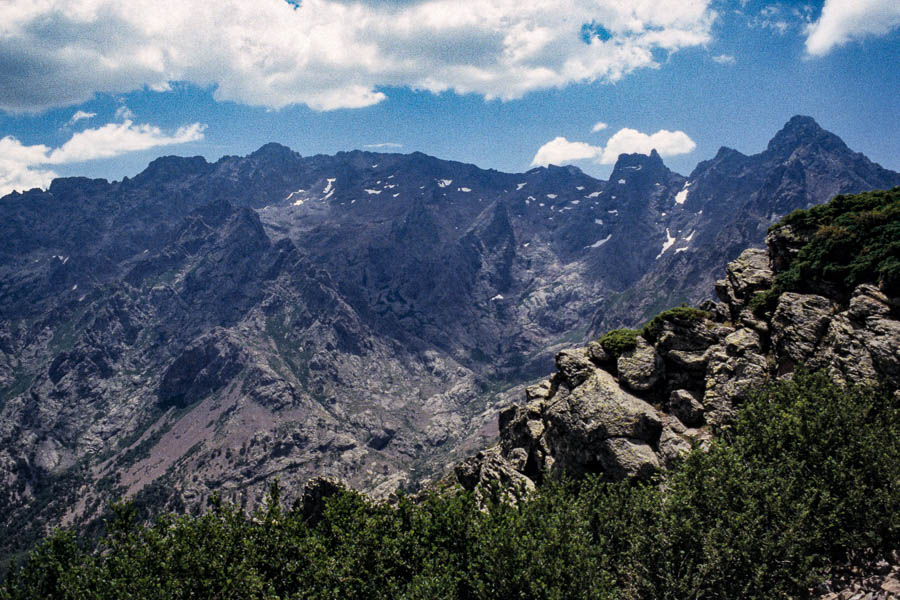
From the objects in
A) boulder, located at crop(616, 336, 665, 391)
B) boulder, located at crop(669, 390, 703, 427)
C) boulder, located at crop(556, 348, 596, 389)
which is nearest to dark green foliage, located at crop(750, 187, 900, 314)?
boulder, located at crop(616, 336, 665, 391)

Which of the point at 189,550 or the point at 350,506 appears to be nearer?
the point at 189,550

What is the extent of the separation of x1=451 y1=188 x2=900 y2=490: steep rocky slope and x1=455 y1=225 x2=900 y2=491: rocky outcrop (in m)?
0.12

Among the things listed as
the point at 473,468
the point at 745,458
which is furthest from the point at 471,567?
the point at 473,468

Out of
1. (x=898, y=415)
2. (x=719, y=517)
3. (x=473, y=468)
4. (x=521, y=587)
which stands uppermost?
(x=898, y=415)

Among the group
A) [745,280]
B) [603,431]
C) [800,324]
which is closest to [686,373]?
[800,324]

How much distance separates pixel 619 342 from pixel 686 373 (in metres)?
8.37

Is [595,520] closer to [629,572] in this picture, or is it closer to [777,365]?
[629,572]

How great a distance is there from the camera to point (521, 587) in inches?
1122

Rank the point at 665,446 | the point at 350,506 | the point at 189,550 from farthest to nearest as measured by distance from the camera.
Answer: the point at 665,446 < the point at 350,506 < the point at 189,550

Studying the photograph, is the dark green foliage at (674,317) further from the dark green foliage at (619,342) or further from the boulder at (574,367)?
the boulder at (574,367)

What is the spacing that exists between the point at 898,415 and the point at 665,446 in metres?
18.2

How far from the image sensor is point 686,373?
5519 cm

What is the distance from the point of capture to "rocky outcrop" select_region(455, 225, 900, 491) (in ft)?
151

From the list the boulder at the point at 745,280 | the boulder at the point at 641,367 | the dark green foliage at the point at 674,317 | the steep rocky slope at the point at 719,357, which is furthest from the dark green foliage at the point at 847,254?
the boulder at the point at 641,367
